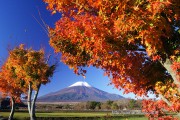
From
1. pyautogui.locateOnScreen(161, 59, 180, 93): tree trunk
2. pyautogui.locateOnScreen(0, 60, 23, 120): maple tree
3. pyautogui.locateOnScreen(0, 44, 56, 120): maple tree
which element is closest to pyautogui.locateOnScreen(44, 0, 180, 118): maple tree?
pyautogui.locateOnScreen(161, 59, 180, 93): tree trunk

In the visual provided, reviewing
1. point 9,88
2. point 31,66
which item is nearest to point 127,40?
point 31,66

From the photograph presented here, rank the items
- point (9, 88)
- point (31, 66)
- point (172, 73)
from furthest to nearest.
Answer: point (9, 88) < point (31, 66) < point (172, 73)

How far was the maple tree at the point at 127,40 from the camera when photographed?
42.2 feet

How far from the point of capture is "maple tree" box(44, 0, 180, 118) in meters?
12.9

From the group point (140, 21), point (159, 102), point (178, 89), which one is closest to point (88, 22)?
point (140, 21)

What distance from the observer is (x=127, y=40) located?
14.3 metres

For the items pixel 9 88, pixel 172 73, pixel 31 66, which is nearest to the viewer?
pixel 172 73

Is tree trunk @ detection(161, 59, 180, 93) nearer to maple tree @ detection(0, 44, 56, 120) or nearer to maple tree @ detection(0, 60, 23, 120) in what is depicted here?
maple tree @ detection(0, 44, 56, 120)

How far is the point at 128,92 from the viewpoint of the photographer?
58.1 ft

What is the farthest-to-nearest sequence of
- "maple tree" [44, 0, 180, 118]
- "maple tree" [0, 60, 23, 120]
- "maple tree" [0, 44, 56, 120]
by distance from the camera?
"maple tree" [0, 60, 23, 120], "maple tree" [0, 44, 56, 120], "maple tree" [44, 0, 180, 118]

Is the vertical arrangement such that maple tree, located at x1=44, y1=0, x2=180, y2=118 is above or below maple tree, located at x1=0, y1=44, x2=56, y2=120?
below

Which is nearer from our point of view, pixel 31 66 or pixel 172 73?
pixel 172 73

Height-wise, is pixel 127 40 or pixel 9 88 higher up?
pixel 9 88

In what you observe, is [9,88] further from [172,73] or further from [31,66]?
[172,73]
